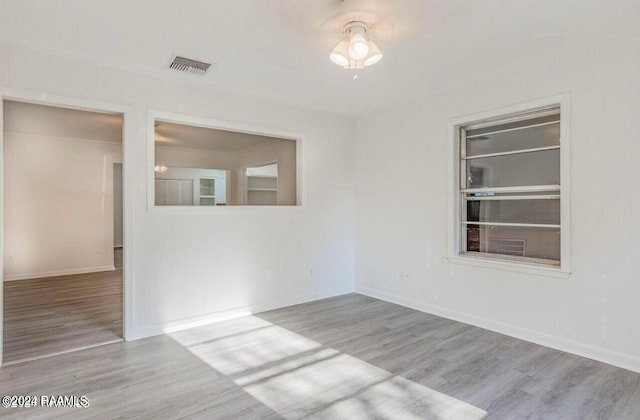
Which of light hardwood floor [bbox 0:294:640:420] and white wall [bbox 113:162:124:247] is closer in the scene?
light hardwood floor [bbox 0:294:640:420]

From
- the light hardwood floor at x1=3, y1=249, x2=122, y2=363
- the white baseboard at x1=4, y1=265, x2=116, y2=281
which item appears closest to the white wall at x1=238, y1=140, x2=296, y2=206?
the light hardwood floor at x1=3, y1=249, x2=122, y2=363

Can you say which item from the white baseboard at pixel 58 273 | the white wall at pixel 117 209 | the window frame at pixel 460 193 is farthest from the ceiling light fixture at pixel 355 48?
the white wall at pixel 117 209

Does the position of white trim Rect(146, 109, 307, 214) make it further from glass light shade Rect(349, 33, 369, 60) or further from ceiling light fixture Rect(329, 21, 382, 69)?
glass light shade Rect(349, 33, 369, 60)

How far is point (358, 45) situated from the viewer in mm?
2430

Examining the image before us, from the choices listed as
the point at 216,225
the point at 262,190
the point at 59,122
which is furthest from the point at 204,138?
the point at 216,225

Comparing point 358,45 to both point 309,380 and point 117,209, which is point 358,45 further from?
point 117,209

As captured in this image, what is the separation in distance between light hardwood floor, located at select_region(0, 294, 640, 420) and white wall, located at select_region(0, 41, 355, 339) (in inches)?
19.4

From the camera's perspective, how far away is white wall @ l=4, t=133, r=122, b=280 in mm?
6164

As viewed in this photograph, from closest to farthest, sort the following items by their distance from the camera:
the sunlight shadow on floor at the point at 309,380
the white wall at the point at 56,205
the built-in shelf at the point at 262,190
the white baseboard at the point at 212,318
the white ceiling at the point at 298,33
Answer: the sunlight shadow on floor at the point at 309,380 < the white ceiling at the point at 298,33 < the white baseboard at the point at 212,318 < the built-in shelf at the point at 262,190 < the white wall at the point at 56,205

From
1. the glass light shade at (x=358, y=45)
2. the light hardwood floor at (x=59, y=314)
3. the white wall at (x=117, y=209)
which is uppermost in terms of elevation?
the glass light shade at (x=358, y=45)

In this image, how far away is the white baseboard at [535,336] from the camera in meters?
2.83

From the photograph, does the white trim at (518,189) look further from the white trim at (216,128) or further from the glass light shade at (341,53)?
the glass light shade at (341,53)

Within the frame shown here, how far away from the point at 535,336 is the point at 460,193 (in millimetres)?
1609

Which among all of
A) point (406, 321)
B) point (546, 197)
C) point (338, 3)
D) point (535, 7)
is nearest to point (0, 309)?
point (338, 3)
